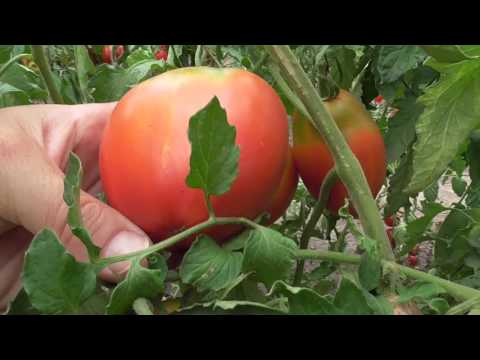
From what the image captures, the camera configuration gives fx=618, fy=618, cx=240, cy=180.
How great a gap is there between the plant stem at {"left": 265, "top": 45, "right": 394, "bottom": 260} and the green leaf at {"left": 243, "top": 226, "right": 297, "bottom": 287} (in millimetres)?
101

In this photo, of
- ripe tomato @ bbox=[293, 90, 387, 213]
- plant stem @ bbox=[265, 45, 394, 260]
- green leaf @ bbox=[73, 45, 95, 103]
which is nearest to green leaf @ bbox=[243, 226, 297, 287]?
plant stem @ bbox=[265, 45, 394, 260]

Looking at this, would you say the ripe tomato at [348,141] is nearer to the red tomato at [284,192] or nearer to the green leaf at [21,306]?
the red tomato at [284,192]

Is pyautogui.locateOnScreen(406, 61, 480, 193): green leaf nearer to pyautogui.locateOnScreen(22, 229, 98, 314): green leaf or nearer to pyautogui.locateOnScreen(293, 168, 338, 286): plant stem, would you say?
pyautogui.locateOnScreen(293, 168, 338, 286): plant stem

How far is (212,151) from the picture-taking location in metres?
0.42

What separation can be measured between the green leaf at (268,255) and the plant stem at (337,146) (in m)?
0.10

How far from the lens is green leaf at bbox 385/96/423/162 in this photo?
0.75m

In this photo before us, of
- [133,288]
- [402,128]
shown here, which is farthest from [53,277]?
[402,128]

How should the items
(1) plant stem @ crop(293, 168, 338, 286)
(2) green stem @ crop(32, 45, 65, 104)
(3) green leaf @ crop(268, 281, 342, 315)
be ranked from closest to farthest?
(3) green leaf @ crop(268, 281, 342, 315), (1) plant stem @ crop(293, 168, 338, 286), (2) green stem @ crop(32, 45, 65, 104)

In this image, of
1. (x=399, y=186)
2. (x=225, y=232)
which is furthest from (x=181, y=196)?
(x=399, y=186)

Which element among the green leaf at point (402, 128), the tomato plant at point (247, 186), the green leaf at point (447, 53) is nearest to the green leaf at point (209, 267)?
the tomato plant at point (247, 186)

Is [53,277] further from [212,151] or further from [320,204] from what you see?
[320,204]

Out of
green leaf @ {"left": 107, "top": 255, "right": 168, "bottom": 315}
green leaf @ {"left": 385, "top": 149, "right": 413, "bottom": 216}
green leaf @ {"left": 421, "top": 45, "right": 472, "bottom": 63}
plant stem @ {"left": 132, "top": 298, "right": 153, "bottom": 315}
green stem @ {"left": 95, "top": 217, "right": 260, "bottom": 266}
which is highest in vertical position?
green leaf @ {"left": 421, "top": 45, "right": 472, "bottom": 63}

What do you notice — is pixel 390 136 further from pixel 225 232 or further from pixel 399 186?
pixel 225 232

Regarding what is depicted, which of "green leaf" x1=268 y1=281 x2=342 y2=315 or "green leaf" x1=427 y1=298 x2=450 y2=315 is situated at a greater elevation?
"green leaf" x1=268 y1=281 x2=342 y2=315
